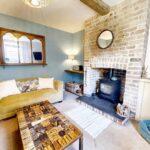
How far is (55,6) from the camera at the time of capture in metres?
2.38

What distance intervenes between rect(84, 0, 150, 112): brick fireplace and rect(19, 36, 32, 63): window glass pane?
2.17 meters

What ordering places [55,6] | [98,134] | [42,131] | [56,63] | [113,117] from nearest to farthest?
[42,131], [98,134], [113,117], [55,6], [56,63]

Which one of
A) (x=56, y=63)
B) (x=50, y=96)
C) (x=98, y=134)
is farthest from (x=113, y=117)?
(x=56, y=63)

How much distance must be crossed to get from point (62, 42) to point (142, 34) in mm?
2915

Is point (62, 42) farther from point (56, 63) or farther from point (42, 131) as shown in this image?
point (42, 131)

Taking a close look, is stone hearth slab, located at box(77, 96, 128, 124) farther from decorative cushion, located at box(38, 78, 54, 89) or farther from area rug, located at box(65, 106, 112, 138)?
decorative cushion, located at box(38, 78, 54, 89)

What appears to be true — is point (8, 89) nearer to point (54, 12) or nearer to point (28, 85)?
point (28, 85)

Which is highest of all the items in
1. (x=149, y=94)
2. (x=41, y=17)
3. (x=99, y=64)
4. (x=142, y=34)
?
(x=41, y=17)

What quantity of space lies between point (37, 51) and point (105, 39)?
2.28 m

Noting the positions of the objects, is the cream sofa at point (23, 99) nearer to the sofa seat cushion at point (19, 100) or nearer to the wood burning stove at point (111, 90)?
the sofa seat cushion at point (19, 100)

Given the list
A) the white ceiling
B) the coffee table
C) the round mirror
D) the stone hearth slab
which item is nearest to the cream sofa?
the coffee table

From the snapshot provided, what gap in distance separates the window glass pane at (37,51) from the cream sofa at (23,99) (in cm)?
122

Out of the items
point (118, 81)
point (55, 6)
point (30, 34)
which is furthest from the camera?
point (30, 34)

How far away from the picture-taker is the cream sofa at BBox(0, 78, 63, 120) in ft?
6.79
